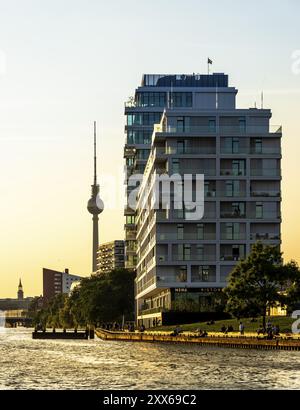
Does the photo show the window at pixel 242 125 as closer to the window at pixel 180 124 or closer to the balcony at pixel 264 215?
the window at pixel 180 124

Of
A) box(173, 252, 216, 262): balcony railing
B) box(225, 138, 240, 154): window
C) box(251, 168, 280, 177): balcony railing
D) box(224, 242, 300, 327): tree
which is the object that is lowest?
box(224, 242, 300, 327): tree

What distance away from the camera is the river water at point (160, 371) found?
71.7m

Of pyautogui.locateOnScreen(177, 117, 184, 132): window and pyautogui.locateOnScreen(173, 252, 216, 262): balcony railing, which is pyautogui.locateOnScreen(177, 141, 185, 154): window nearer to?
pyautogui.locateOnScreen(177, 117, 184, 132): window

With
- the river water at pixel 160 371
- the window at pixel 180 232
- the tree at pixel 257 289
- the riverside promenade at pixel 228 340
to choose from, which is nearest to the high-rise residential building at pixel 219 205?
the window at pixel 180 232

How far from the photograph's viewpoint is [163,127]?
193 m

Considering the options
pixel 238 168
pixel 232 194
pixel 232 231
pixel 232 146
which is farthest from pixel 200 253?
pixel 232 146

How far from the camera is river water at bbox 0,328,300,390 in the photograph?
71688mm

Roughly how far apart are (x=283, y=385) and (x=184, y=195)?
116 metres

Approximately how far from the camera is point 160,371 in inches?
3297

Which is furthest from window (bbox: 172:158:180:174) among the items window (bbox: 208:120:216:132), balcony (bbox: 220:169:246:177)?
window (bbox: 208:120:216:132)

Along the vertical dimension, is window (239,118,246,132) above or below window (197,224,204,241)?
above

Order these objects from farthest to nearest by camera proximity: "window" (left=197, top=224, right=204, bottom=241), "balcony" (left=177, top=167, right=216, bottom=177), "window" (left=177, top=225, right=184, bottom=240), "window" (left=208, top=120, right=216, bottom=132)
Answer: "window" (left=208, top=120, right=216, bottom=132) < "balcony" (left=177, top=167, right=216, bottom=177) < "window" (left=177, top=225, right=184, bottom=240) < "window" (left=197, top=224, right=204, bottom=241)

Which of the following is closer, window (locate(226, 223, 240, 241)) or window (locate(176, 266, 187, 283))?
window (locate(176, 266, 187, 283))
